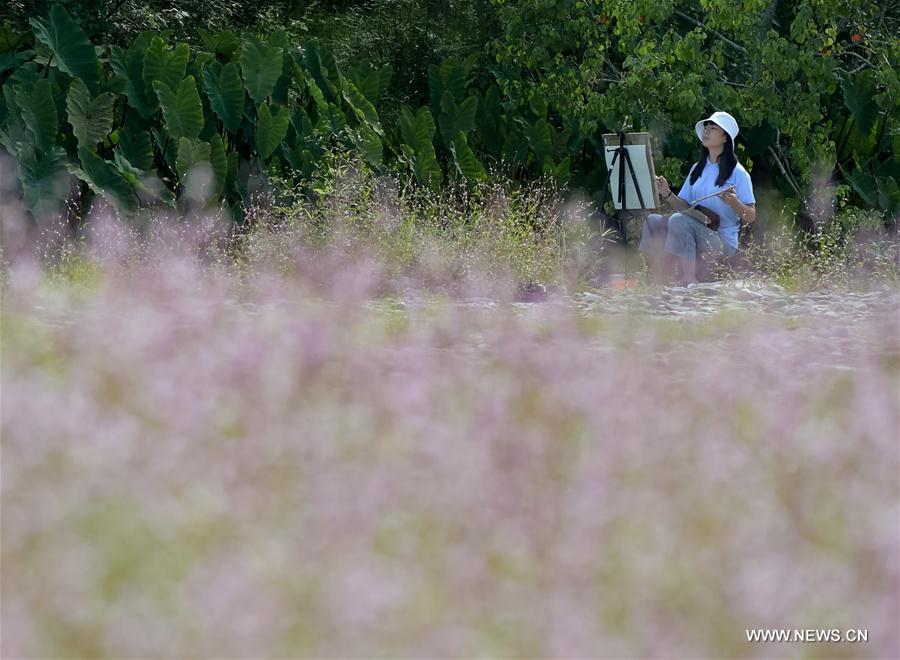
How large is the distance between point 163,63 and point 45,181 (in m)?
1.26

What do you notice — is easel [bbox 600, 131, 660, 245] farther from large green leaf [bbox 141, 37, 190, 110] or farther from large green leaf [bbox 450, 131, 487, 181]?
large green leaf [bbox 141, 37, 190, 110]

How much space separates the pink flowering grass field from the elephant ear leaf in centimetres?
600

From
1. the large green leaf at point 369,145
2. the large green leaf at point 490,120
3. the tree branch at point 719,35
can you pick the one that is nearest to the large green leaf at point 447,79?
the large green leaf at point 490,120

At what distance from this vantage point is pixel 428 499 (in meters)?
2.39

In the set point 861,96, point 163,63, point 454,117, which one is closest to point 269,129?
point 163,63

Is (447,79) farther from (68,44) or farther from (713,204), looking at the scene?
(713,204)

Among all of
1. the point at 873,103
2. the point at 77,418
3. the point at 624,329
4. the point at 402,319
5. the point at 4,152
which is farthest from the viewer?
the point at 873,103

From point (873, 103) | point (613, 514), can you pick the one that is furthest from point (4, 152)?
point (613, 514)

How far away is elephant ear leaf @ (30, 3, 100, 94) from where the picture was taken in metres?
9.30

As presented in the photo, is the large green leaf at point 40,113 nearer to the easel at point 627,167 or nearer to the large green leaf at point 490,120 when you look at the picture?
the large green leaf at point 490,120

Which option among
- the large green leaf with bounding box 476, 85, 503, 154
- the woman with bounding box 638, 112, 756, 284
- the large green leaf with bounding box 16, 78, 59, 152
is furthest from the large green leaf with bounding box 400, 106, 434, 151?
the large green leaf with bounding box 16, 78, 59, 152

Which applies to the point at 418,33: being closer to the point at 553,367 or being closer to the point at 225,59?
the point at 225,59

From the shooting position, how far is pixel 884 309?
6320mm

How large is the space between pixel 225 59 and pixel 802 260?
186 inches
